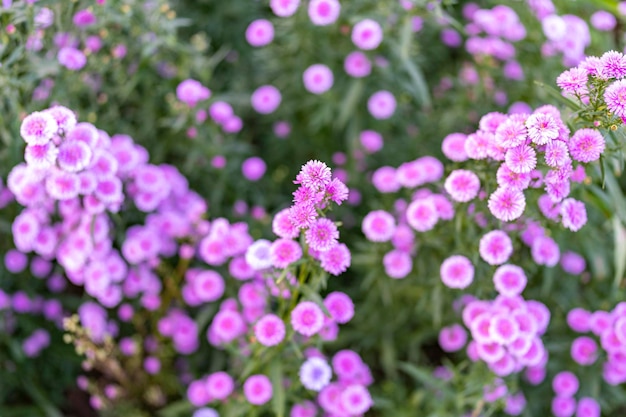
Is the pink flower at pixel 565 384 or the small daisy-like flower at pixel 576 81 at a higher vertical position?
the small daisy-like flower at pixel 576 81

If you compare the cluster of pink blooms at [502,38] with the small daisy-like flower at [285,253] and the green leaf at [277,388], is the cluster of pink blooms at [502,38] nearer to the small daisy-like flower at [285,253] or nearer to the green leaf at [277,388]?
the small daisy-like flower at [285,253]

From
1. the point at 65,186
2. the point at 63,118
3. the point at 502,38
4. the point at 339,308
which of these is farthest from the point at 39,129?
the point at 502,38

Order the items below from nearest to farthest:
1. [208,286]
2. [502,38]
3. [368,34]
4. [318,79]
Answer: [208,286] < [368,34] < [318,79] < [502,38]

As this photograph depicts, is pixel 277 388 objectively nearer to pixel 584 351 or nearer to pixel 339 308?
pixel 339 308

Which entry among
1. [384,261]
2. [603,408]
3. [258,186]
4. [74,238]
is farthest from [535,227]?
[74,238]

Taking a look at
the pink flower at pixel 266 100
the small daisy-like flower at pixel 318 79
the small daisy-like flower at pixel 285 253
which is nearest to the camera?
the small daisy-like flower at pixel 285 253

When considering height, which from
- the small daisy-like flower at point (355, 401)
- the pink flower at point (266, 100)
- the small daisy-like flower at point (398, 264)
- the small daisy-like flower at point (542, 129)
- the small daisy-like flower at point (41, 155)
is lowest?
the small daisy-like flower at point (355, 401)

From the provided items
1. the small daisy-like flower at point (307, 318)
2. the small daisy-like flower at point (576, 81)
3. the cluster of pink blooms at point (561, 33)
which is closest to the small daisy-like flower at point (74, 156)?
the small daisy-like flower at point (307, 318)
